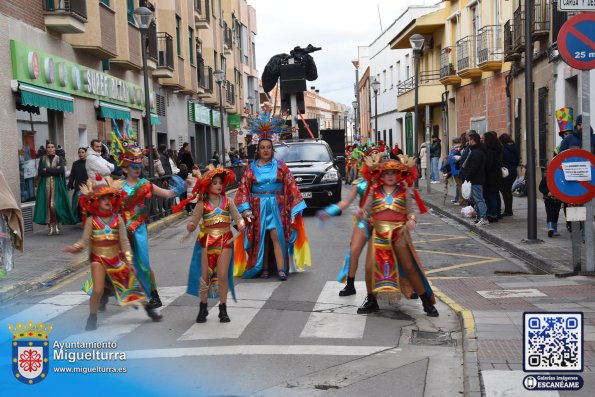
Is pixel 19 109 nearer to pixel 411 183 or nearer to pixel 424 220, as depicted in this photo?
pixel 424 220

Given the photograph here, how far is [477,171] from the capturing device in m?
15.5

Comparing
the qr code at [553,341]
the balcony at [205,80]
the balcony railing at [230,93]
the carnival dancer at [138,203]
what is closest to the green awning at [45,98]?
→ the carnival dancer at [138,203]

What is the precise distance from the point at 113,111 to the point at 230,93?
2828 cm

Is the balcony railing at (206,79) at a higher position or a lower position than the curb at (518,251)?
higher

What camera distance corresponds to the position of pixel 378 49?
58.8m

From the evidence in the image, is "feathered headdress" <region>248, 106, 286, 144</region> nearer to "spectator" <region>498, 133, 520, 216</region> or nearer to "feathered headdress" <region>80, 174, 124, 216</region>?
"feathered headdress" <region>80, 174, 124, 216</region>

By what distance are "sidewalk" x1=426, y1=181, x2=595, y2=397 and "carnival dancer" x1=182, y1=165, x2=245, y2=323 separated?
225cm

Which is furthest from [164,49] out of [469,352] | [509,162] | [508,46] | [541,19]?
[469,352]

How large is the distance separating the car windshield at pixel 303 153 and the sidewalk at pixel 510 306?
268 inches

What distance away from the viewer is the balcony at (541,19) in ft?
65.3

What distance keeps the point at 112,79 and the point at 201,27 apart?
58.8 ft

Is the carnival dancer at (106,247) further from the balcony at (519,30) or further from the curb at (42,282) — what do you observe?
the balcony at (519,30)

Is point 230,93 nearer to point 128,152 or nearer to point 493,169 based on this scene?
point 493,169

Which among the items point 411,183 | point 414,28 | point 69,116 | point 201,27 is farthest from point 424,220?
point 201,27
